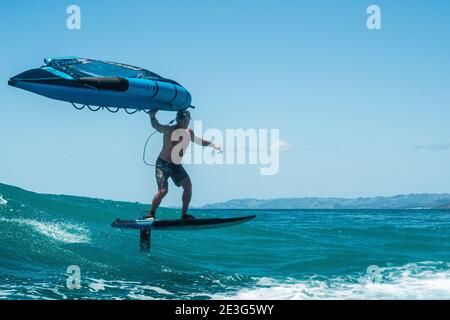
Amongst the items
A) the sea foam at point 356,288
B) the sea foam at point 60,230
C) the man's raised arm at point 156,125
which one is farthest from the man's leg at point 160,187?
the sea foam at point 60,230

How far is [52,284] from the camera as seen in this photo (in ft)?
26.8

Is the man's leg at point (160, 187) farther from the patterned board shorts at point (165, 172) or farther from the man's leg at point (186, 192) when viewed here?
the man's leg at point (186, 192)

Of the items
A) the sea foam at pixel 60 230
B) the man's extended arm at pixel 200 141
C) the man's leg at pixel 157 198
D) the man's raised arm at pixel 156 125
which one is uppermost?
the man's raised arm at pixel 156 125

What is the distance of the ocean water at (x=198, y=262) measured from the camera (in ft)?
27.5

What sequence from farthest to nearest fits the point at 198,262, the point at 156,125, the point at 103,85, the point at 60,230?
the point at 60,230 → the point at 198,262 → the point at 156,125 → the point at 103,85

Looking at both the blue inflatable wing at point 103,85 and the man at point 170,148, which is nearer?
the blue inflatable wing at point 103,85

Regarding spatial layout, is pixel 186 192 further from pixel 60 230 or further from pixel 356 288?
pixel 60 230

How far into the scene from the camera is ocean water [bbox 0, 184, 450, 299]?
8.37m

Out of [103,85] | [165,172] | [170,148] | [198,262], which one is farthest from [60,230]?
[103,85]

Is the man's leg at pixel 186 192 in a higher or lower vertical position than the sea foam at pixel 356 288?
higher

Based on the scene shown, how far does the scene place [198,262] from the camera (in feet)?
38.2

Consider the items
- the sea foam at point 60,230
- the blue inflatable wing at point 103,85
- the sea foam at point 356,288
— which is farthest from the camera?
the sea foam at point 60,230
